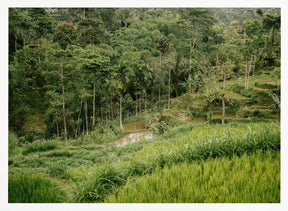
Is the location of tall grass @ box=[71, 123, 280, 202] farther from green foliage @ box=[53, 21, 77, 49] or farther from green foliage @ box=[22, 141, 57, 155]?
green foliage @ box=[53, 21, 77, 49]

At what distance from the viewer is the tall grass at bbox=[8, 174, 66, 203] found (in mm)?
2203

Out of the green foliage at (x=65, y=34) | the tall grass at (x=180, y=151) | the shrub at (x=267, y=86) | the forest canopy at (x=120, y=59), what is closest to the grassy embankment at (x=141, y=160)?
the tall grass at (x=180, y=151)

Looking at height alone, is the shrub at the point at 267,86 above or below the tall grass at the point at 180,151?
above

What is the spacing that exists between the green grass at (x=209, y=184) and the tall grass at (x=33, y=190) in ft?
2.08

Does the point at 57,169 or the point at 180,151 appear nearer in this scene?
the point at 180,151

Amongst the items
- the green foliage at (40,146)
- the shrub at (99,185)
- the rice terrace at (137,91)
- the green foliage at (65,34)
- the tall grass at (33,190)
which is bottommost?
the tall grass at (33,190)

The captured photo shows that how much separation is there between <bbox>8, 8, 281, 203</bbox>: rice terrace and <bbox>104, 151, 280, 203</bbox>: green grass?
8 centimetres

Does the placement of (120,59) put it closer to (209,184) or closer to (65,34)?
(65,34)

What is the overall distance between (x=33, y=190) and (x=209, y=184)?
190 centimetres

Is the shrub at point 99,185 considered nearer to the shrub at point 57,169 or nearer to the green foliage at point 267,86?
the shrub at point 57,169

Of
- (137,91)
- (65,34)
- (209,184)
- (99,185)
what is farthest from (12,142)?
(209,184)

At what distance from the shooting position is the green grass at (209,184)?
6.39 feet

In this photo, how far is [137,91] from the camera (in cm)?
289

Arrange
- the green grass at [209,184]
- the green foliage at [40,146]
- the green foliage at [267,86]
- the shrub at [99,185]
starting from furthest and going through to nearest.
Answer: the green foliage at [267,86], the green foliage at [40,146], the shrub at [99,185], the green grass at [209,184]
